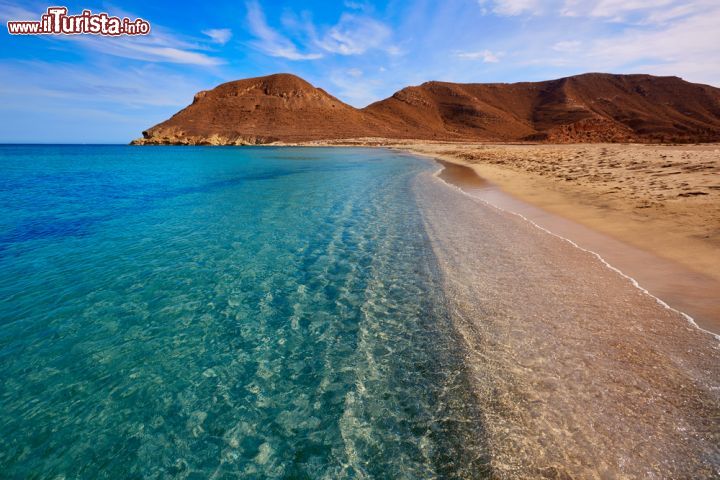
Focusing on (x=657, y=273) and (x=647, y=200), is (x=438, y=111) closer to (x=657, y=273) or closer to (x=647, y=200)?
(x=647, y=200)

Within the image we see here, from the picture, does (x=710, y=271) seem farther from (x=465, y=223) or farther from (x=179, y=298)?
(x=179, y=298)

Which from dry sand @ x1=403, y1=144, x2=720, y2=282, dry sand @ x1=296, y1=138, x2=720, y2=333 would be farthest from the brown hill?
dry sand @ x1=296, y1=138, x2=720, y2=333

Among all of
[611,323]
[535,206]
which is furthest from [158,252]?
[535,206]

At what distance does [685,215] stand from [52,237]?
19873 millimetres

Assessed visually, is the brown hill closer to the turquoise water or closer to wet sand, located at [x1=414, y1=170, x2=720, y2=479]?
the turquoise water

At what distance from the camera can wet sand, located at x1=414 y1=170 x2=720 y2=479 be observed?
3158 mm

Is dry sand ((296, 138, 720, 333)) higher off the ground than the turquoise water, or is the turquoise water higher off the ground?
dry sand ((296, 138, 720, 333))

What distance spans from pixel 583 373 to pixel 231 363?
470 centimetres

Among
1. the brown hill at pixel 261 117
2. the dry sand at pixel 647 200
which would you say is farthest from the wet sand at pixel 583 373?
the brown hill at pixel 261 117

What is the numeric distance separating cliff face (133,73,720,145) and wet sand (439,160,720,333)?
406 ft

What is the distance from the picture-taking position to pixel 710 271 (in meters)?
6.84

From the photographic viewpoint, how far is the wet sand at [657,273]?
5629 millimetres

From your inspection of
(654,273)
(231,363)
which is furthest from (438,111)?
(231,363)

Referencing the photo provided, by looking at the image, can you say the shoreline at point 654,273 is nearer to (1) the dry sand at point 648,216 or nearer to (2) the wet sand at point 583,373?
(1) the dry sand at point 648,216
